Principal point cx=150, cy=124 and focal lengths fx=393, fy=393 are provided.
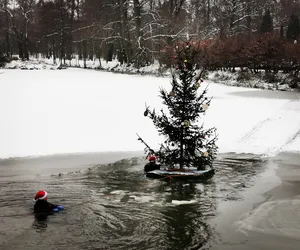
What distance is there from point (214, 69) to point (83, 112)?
20.7 metres

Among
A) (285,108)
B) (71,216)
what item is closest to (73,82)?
(285,108)

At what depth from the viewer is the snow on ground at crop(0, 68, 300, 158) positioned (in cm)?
1688

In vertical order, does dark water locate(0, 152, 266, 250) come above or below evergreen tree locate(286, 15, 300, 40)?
below

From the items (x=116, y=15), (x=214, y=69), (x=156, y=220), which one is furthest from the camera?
(x=116, y=15)

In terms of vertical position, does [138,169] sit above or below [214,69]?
below

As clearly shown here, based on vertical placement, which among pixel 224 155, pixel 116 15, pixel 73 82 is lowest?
pixel 224 155

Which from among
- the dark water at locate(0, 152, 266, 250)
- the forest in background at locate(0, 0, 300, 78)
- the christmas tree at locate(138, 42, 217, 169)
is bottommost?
the dark water at locate(0, 152, 266, 250)

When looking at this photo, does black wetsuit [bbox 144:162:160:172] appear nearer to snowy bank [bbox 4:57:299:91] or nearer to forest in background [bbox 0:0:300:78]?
forest in background [bbox 0:0:300:78]

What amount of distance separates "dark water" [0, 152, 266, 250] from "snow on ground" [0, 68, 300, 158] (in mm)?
3717

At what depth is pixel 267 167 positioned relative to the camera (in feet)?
44.9

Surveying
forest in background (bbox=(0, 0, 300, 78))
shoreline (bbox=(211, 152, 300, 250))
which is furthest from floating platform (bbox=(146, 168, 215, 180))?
forest in background (bbox=(0, 0, 300, 78))

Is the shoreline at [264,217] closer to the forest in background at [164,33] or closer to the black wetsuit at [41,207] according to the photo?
the black wetsuit at [41,207]

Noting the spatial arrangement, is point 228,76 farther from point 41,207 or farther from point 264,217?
point 41,207

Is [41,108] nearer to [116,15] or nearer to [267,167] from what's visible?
[267,167]
